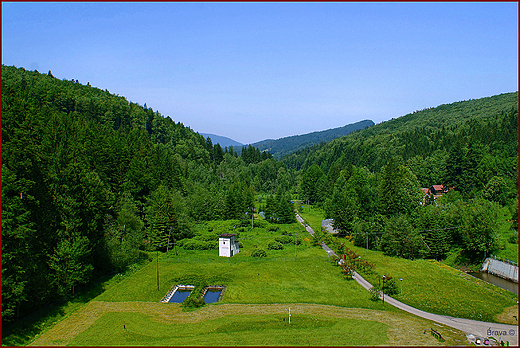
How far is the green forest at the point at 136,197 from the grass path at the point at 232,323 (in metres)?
5.03

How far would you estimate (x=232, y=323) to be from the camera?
3266 cm

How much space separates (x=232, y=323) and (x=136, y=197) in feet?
146

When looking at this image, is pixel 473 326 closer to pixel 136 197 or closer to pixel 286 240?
pixel 286 240

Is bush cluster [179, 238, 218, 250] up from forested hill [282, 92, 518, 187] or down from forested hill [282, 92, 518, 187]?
down

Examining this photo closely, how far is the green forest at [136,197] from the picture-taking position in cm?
3384

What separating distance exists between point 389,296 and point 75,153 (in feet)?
140

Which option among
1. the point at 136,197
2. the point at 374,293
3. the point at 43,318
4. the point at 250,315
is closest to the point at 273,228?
the point at 136,197

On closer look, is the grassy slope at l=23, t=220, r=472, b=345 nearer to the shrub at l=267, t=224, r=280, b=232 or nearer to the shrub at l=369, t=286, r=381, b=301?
the shrub at l=369, t=286, r=381, b=301

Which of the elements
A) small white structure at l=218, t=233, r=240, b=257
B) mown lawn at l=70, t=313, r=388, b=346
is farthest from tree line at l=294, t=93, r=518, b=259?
small white structure at l=218, t=233, r=240, b=257

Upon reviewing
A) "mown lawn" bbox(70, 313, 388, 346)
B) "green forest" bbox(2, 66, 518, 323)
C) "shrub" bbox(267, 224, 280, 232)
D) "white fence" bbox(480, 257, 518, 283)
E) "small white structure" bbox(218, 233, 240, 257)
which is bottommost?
"white fence" bbox(480, 257, 518, 283)

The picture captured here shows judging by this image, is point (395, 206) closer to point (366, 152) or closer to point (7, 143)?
point (7, 143)

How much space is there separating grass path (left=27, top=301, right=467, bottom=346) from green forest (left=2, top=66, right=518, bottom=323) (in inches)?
198

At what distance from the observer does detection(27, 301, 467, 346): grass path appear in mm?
28406

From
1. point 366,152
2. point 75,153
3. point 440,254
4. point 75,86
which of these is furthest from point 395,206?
point 75,86
